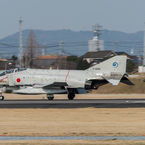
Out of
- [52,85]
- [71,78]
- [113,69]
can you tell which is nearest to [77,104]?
[52,85]

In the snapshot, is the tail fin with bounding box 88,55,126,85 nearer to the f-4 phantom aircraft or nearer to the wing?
the f-4 phantom aircraft

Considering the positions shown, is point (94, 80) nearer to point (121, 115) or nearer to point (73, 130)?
point (121, 115)

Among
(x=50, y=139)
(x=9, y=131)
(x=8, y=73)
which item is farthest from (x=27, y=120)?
(x=8, y=73)

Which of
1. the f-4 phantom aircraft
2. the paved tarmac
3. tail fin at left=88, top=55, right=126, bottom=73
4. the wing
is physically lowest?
the paved tarmac

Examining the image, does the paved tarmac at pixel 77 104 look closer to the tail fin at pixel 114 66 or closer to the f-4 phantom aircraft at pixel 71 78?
the f-4 phantom aircraft at pixel 71 78

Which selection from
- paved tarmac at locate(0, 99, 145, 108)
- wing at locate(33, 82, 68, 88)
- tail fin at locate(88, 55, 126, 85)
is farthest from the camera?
tail fin at locate(88, 55, 126, 85)

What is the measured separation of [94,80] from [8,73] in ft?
26.7

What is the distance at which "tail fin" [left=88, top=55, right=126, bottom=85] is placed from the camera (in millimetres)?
28062

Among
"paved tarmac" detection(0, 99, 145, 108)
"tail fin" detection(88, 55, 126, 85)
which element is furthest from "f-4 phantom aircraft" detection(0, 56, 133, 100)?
"paved tarmac" detection(0, 99, 145, 108)

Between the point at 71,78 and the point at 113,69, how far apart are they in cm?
398

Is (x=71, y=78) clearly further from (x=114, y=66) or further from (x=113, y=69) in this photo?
(x=114, y=66)

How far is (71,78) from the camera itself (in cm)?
2830

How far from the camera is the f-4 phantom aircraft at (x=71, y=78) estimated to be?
92.3 feet

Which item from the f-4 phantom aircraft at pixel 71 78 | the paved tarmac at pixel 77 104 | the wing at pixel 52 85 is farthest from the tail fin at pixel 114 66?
the paved tarmac at pixel 77 104
